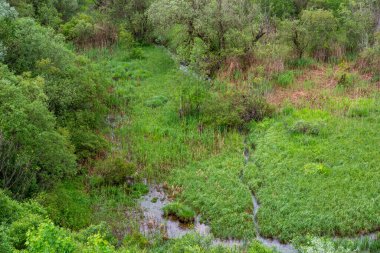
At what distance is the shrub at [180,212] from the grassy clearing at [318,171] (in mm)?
3304

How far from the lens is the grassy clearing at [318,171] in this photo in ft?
67.1

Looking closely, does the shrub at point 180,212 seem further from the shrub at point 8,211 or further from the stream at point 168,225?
the shrub at point 8,211

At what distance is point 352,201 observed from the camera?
843 inches

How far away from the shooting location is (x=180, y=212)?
21.7 meters

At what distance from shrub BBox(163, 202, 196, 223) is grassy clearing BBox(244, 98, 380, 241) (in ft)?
10.8

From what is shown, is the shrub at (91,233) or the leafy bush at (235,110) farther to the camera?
the leafy bush at (235,110)

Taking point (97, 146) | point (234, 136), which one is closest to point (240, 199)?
point (234, 136)

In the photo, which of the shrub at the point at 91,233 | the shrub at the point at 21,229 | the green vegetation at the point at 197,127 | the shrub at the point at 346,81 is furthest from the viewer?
the shrub at the point at 346,81

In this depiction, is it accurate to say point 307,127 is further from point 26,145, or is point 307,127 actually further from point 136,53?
point 136,53

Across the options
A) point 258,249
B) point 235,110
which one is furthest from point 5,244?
point 235,110

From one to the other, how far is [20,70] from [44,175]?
346 inches

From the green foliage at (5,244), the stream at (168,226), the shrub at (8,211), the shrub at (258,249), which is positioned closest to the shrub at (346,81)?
the stream at (168,226)

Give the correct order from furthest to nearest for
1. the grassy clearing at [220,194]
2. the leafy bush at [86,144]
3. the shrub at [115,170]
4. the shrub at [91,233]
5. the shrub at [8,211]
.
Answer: the leafy bush at [86,144]
the shrub at [115,170]
the grassy clearing at [220,194]
the shrub at [91,233]
the shrub at [8,211]

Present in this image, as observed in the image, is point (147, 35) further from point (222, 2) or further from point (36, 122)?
point (36, 122)
